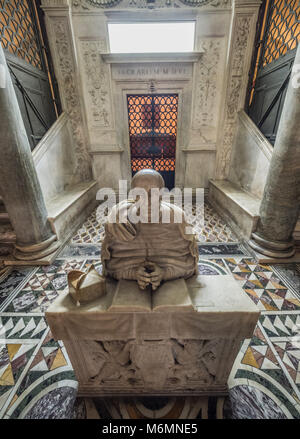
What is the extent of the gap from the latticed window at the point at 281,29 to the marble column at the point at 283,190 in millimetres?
1546

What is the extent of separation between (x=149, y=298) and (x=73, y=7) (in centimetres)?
623

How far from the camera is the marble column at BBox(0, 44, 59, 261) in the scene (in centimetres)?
234

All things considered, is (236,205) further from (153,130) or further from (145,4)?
(145,4)

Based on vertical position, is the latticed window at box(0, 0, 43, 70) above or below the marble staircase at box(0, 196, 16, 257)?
above

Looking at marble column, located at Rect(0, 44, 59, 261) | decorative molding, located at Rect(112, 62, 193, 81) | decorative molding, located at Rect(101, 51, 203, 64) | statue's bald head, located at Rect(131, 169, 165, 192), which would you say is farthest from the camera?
decorative molding, located at Rect(112, 62, 193, 81)

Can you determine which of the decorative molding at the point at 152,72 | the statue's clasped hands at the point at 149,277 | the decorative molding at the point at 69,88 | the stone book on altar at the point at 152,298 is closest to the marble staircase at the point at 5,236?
the decorative molding at the point at 69,88

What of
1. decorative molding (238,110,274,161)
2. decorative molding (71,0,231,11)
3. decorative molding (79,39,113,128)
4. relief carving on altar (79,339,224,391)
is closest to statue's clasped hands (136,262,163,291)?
relief carving on altar (79,339,224,391)

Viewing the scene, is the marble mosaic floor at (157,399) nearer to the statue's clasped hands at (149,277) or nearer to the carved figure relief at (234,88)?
→ the statue's clasped hands at (149,277)

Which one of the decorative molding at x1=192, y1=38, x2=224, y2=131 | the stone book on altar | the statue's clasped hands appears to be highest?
the decorative molding at x1=192, y1=38, x2=224, y2=131

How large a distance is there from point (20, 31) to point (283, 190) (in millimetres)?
5418

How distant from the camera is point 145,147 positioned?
550 centimetres

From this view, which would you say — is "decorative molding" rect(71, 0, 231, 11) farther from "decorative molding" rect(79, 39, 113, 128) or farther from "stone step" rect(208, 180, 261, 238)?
"stone step" rect(208, 180, 261, 238)

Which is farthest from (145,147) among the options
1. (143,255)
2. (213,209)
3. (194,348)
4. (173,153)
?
(194,348)

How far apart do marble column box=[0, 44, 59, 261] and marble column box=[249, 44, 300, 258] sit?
3.35m
